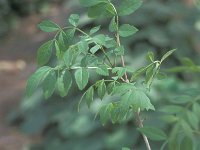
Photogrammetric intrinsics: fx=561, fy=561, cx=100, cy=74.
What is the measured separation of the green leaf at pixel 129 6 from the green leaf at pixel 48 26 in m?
0.13

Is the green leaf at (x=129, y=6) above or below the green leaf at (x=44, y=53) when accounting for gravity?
above

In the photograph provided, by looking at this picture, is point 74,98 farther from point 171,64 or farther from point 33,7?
point 33,7

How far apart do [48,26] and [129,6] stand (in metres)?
0.16

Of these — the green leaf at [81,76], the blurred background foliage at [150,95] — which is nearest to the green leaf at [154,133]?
the green leaf at [81,76]

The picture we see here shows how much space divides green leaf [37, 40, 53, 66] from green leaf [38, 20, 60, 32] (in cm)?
2

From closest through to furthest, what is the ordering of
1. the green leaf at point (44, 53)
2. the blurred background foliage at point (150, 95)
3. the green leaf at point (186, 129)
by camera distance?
the green leaf at point (186, 129)
the green leaf at point (44, 53)
the blurred background foliage at point (150, 95)

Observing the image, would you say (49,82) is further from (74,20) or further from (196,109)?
(196,109)

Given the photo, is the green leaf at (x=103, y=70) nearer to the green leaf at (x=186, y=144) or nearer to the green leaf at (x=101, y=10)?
the green leaf at (x=101, y=10)

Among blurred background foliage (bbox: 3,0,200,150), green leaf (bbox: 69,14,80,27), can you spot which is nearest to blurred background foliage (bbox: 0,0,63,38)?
blurred background foliage (bbox: 3,0,200,150)

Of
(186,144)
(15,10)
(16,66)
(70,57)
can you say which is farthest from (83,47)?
(15,10)

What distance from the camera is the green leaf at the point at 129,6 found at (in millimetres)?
1076

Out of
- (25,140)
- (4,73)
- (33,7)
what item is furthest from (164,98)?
(33,7)

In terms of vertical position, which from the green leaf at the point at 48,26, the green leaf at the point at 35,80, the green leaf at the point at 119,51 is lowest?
the green leaf at the point at 35,80

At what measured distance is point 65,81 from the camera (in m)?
1.08
